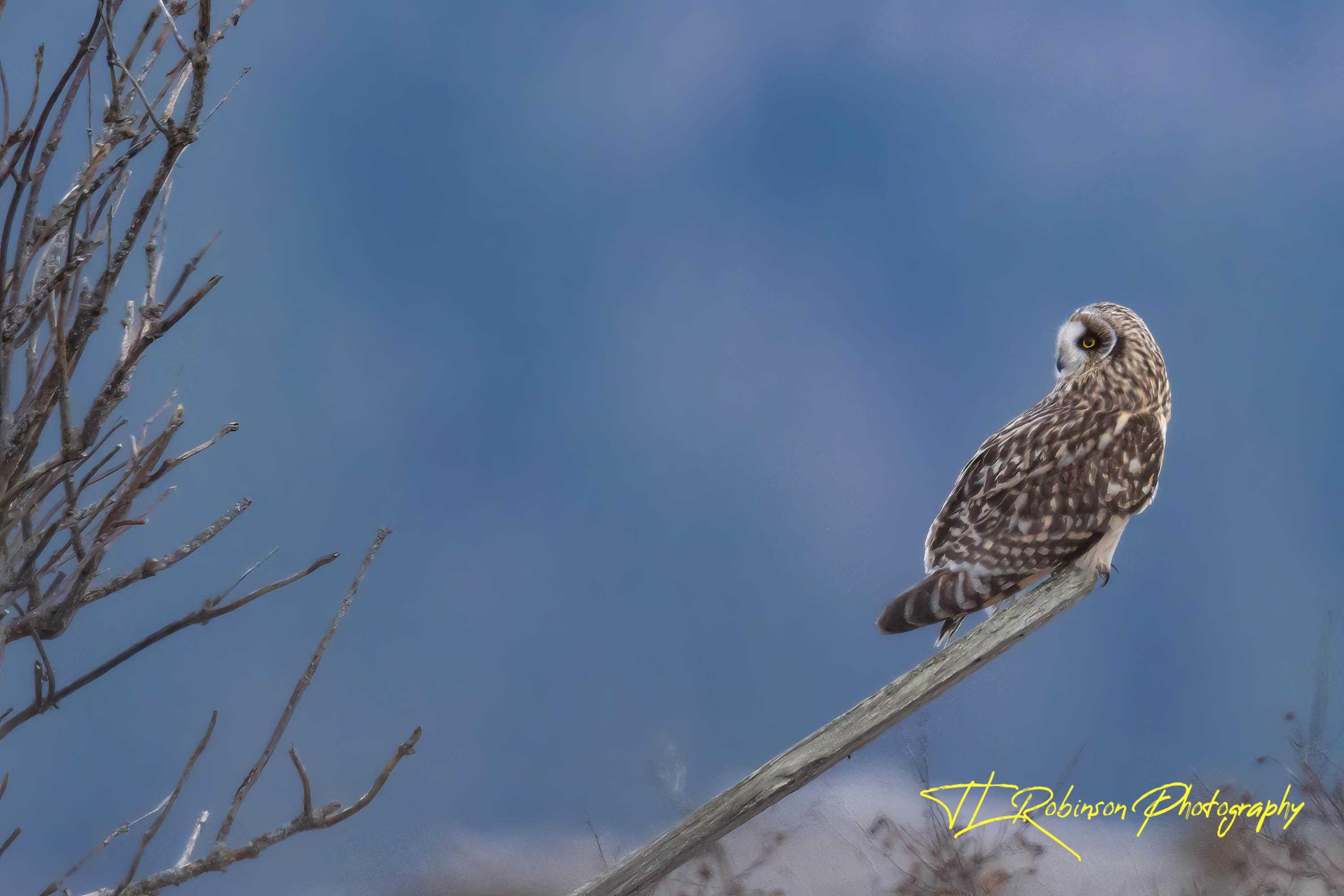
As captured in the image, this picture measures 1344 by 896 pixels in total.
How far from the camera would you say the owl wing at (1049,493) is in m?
1.63

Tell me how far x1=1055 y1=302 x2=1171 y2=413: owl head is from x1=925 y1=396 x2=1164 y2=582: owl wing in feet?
0.19

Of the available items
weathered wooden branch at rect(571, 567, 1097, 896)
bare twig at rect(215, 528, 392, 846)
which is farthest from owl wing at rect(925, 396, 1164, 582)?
bare twig at rect(215, 528, 392, 846)

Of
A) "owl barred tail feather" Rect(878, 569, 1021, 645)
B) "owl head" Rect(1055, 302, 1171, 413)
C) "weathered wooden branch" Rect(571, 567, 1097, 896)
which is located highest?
"owl head" Rect(1055, 302, 1171, 413)

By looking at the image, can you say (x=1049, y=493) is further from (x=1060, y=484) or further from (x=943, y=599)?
(x=943, y=599)

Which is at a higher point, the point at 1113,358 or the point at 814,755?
the point at 1113,358

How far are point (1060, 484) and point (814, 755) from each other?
78 centimetres

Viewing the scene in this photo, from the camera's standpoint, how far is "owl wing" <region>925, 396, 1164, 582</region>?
1631 mm

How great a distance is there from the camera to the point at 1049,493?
1.67 meters

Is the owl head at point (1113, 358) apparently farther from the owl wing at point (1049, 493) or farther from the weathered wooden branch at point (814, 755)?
the weathered wooden branch at point (814, 755)

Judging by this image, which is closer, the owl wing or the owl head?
the owl wing

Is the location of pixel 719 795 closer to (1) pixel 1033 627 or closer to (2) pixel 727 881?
(1) pixel 1033 627

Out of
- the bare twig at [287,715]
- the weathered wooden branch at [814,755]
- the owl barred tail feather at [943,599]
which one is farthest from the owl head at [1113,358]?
the bare twig at [287,715]

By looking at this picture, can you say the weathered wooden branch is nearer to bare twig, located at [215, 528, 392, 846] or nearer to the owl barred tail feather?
the owl barred tail feather

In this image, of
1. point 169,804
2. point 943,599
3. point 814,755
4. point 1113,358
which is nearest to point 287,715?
point 169,804
